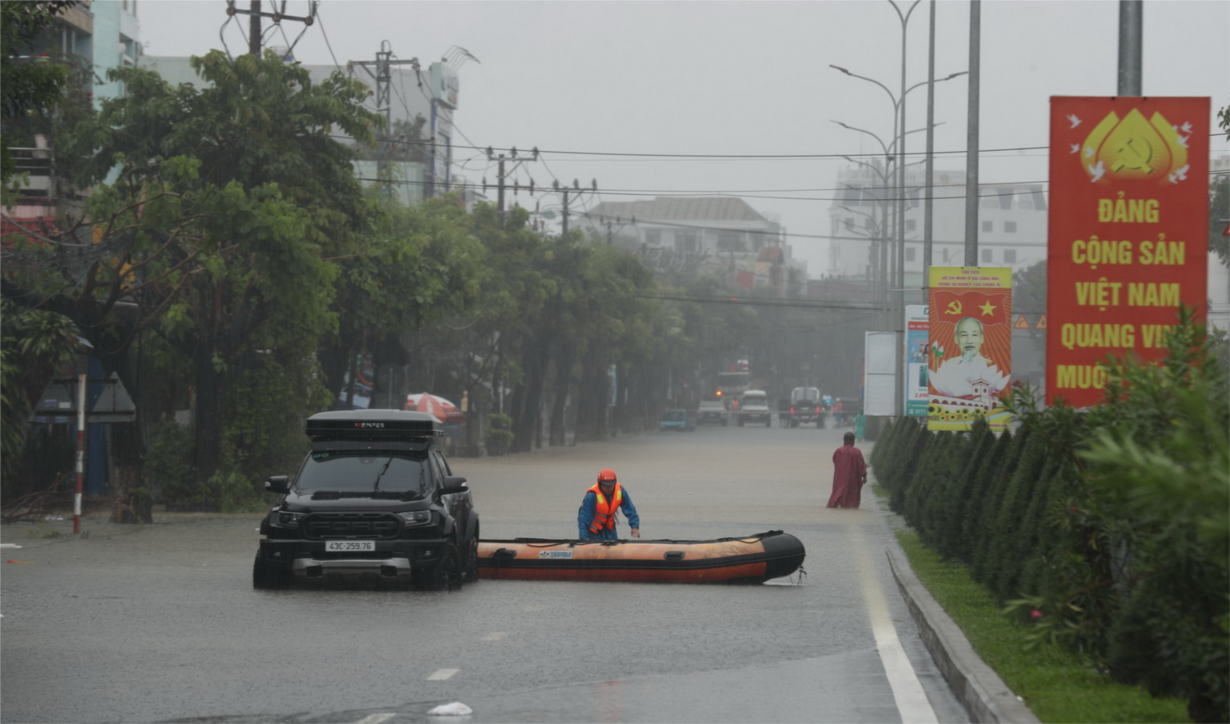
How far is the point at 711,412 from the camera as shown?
119 m

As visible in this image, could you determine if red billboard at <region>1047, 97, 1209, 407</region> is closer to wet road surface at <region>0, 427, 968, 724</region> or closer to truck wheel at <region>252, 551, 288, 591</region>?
wet road surface at <region>0, 427, 968, 724</region>

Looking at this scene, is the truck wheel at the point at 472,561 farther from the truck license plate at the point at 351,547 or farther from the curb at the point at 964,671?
the curb at the point at 964,671

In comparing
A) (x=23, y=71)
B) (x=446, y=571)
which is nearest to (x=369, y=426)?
(x=446, y=571)

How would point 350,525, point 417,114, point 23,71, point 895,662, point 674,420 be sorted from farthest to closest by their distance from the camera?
1. point 674,420
2. point 417,114
3. point 350,525
4. point 23,71
5. point 895,662

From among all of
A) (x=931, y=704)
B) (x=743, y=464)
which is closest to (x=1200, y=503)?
(x=931, y=704)

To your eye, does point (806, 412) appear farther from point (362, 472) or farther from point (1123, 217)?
point (1123, 217)

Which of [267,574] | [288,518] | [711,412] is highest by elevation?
[288,518]

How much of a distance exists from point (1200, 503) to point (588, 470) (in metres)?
46.0

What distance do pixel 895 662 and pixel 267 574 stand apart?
7.19 metres

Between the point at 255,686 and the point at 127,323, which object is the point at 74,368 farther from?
the point at 255,686

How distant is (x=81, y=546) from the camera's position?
21469 millimetres

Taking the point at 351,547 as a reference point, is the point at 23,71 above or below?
above

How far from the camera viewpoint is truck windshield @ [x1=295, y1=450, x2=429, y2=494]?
16.6 metres

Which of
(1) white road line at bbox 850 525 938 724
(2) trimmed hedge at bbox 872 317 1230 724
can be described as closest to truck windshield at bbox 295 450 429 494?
(1) white road line at bbox 850 525 938 724
